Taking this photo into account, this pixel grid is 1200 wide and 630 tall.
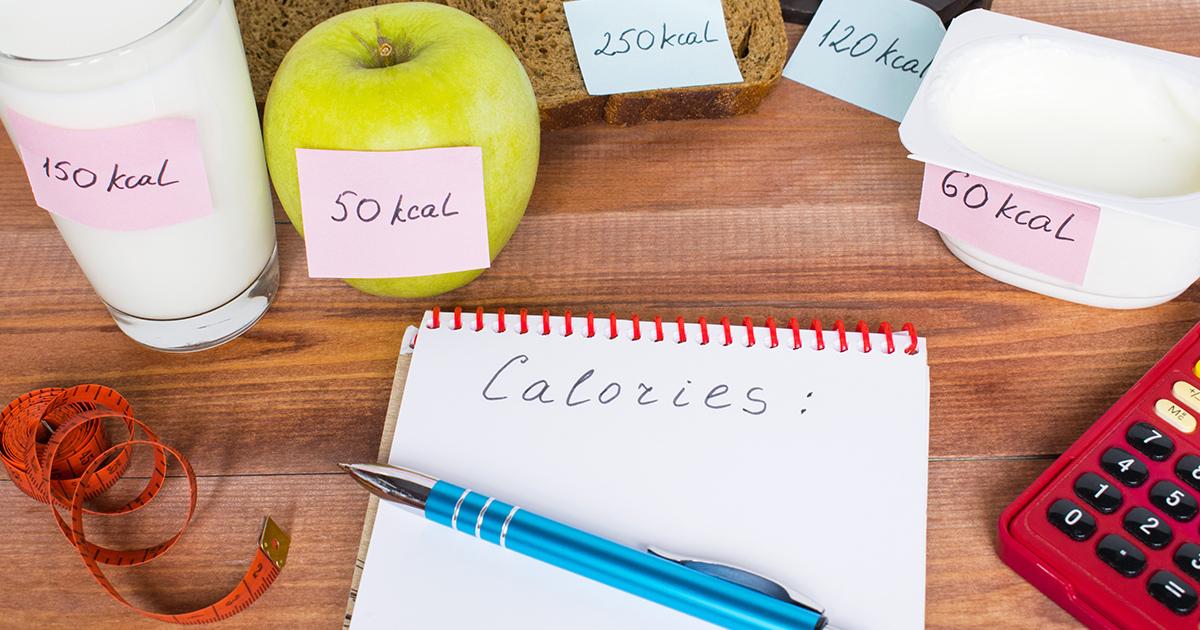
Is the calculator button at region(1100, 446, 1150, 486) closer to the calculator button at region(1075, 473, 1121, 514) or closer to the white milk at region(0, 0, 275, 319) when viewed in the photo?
the calculator button at region(1075, 473, 1121, 514)

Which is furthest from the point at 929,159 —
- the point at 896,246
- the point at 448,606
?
the point at 448,606

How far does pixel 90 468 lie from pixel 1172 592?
568 millimetres

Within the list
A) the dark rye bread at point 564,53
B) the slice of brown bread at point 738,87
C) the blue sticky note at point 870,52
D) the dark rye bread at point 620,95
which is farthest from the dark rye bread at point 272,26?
the blue sticky note at point 870,52

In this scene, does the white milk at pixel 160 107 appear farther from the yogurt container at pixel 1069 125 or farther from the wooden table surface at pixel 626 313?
the yogurt container at pixel 1069 125

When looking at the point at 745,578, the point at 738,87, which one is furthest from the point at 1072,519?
the point at 738,87

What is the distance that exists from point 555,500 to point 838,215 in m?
0.31

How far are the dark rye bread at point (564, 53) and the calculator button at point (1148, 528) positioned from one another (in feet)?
1.34

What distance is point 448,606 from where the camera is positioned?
0.52m

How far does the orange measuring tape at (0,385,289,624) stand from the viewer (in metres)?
0.54

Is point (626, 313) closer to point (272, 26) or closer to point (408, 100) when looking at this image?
point (408, 100)

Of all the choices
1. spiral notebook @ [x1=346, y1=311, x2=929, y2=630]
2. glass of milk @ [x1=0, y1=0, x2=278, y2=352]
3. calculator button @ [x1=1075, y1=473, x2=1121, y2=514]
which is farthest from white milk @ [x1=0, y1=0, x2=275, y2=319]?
calculator button @ [x1=1075, y1=473, x2=1121, y2=514]

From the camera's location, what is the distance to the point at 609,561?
509 millimetres

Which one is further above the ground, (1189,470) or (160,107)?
(160,107)

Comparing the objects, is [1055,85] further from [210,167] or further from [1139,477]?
[210,167]
